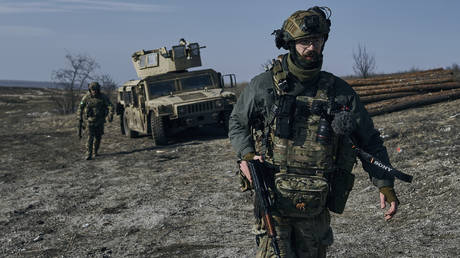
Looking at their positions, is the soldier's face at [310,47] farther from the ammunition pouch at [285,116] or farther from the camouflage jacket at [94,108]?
the camouflage jacket at [94,108]

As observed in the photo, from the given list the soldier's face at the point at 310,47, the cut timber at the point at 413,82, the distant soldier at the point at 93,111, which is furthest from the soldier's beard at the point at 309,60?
the cut timber at the point at 413,82

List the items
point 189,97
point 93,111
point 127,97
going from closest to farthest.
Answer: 1. point 93,111
2. point 189,97
3. point 127,97

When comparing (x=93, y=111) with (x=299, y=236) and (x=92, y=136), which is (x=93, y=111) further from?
(x=299, y=236)

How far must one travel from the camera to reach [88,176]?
930cm

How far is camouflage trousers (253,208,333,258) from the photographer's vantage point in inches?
111

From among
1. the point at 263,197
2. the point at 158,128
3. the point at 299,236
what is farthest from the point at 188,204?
the point at 158,128

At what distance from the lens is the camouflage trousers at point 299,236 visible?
9.23 ft

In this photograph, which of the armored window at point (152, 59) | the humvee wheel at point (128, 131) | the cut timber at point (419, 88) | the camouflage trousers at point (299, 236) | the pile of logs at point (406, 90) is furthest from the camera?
the humvee wheel at point (128, 131)

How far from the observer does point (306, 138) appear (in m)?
2.78

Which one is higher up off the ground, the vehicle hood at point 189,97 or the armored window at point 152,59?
the armored window at point 152,59

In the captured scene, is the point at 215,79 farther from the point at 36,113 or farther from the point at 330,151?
the point at 36,113

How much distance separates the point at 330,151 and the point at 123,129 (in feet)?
42.6

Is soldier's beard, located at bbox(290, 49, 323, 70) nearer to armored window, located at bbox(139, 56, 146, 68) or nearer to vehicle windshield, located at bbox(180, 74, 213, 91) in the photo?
vehicle windshield, located at bbox(180, 74, 213, 91)

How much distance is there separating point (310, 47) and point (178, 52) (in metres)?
11.2
